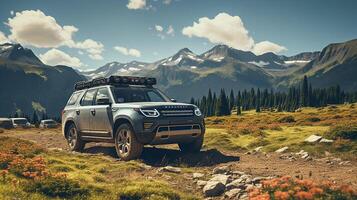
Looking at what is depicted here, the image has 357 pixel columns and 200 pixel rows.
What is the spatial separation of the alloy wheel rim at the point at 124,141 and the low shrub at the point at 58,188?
4.38m

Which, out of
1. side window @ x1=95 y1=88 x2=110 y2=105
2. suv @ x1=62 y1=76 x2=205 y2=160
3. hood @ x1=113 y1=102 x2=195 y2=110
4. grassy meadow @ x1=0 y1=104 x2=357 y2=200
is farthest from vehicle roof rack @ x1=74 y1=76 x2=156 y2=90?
grassy meadow @ x1=0 y1=104 x2=357 y2=200

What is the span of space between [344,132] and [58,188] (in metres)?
11.2

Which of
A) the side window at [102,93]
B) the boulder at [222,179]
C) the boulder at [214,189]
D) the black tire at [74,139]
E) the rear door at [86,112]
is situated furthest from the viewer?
the black tire at [74,139]

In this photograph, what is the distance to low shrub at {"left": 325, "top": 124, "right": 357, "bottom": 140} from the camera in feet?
45.2

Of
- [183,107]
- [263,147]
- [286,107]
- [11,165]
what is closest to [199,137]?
[183,107]

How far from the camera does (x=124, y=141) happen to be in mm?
12188

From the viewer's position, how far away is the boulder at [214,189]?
25.1 feet

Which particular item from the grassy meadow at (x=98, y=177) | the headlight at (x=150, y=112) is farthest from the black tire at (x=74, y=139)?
the headlight at (x=150, y=112)

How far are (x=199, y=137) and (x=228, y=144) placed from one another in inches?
176

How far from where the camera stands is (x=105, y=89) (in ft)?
45.0

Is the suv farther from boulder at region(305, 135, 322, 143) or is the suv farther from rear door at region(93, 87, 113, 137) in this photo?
boulder at region(305, 135, 322, 143)

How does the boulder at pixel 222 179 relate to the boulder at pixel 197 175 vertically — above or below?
above

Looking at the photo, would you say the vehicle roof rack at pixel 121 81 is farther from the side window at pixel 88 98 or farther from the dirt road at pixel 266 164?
the dirt road at pixel 266 164

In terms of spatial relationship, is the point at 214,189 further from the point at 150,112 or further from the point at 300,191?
the point at 150,112
